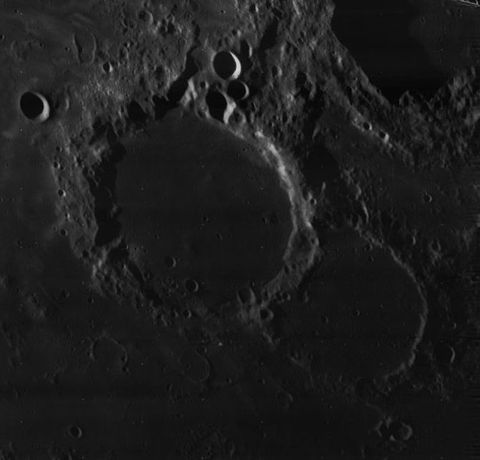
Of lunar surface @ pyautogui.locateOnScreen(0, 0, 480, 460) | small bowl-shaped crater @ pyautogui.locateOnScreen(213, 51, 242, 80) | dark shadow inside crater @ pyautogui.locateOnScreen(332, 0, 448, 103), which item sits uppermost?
dark shadow inside crater @ pyautogui.locateOnScreen(332, 0, 448, 103)

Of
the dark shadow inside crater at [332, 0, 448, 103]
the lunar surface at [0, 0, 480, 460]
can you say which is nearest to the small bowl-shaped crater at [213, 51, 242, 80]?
the lunar surface at [0, 0, 480, 460]

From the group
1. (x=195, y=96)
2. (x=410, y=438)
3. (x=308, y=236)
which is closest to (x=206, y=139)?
(x=195, y=96)

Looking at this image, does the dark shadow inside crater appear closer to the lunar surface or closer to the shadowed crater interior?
the lunar surface

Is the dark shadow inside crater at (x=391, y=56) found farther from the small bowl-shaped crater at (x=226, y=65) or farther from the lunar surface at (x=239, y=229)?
the small bowl-shaped crater at (x=226, y=65)

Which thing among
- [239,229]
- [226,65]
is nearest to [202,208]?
[239,229]

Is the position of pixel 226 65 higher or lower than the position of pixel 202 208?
higher

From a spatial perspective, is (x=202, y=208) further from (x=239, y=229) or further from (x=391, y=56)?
(x=391, y=56)

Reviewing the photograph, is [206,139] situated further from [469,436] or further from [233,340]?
[469,436]
